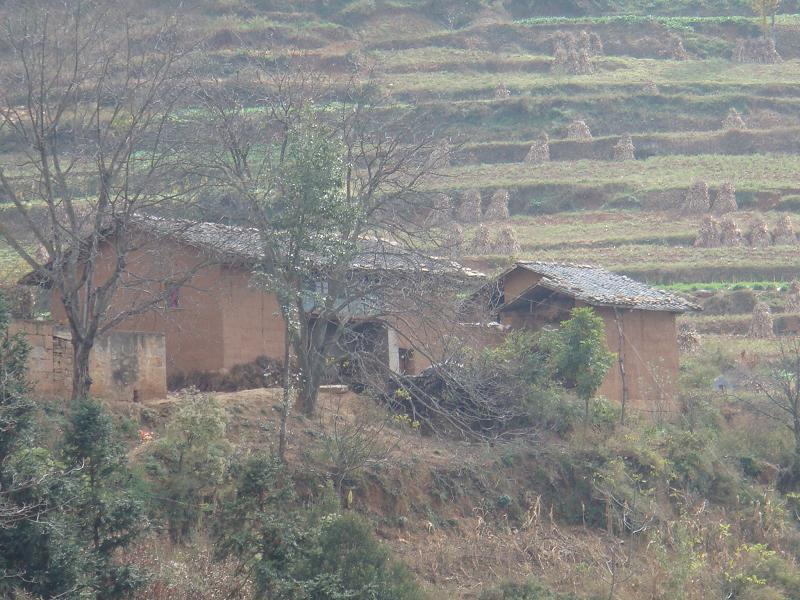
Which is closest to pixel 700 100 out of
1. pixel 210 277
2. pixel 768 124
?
pixel 768 124

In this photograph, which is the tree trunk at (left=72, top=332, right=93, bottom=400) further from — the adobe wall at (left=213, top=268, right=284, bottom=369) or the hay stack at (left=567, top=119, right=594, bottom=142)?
the hay stack at (left=567, top=119, right=594, bottom=142)

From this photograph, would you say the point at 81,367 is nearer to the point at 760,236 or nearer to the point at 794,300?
the point at 794,300

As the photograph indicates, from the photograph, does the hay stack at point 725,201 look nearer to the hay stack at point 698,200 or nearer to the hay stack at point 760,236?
the hay stack at point 698,200

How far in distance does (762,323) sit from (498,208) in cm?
1641

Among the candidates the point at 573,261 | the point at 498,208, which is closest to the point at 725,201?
the point at 498,208

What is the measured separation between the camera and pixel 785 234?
1784 inches

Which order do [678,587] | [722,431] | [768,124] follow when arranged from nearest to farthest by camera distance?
[678,587]
[722,431]
[768,124]

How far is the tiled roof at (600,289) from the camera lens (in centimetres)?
2392

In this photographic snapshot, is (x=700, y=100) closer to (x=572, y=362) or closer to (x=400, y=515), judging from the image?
(x=572, y=362)

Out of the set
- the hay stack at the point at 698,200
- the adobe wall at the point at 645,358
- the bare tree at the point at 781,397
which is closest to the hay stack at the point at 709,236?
the hay stack at the point at 698,200

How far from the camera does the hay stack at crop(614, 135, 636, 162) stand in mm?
56688

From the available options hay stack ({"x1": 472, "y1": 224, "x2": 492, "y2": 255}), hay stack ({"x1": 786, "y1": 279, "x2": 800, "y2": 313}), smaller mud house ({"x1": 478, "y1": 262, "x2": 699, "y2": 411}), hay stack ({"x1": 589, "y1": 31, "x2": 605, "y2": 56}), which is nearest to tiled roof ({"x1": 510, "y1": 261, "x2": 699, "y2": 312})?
smaller mud house ({"x1": 478, "y1": 262, "x2": 699, "y2": 411})

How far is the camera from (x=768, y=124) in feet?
196

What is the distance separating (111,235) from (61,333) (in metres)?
2.77
